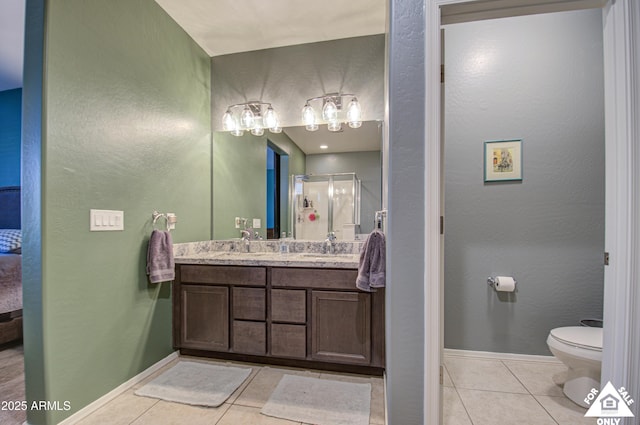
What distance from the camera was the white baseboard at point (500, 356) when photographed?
202 cm

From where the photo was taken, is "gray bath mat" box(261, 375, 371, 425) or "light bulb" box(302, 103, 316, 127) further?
"light bulb" box(302, 103, 316, 127)

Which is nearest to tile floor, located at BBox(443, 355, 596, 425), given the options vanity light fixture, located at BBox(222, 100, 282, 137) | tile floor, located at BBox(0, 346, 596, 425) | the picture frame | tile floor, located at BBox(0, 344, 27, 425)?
tile floor, located at BBox(0, 346, 596, 425)

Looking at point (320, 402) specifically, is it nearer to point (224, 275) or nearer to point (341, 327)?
point (341, 327)

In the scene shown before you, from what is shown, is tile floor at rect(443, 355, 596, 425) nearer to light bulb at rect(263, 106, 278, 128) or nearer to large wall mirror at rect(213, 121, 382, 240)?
large wall mirror at rect(213, 121, 382, 240)

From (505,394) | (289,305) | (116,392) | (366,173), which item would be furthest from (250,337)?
(505,394)

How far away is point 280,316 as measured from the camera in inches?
75.7

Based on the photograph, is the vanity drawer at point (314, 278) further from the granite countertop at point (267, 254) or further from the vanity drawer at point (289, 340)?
the vanity drawer at point (289, 340)

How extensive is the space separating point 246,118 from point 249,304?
165cm

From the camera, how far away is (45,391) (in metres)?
1.32

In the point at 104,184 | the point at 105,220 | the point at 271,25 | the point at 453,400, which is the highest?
the point at 271,25

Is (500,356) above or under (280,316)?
under

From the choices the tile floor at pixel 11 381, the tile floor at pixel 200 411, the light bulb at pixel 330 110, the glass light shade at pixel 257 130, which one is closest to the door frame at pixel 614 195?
the tile floor at pixel 200 411

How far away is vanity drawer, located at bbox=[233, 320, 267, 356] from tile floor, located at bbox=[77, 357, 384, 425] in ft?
0.73

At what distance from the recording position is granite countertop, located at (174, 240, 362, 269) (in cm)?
191
